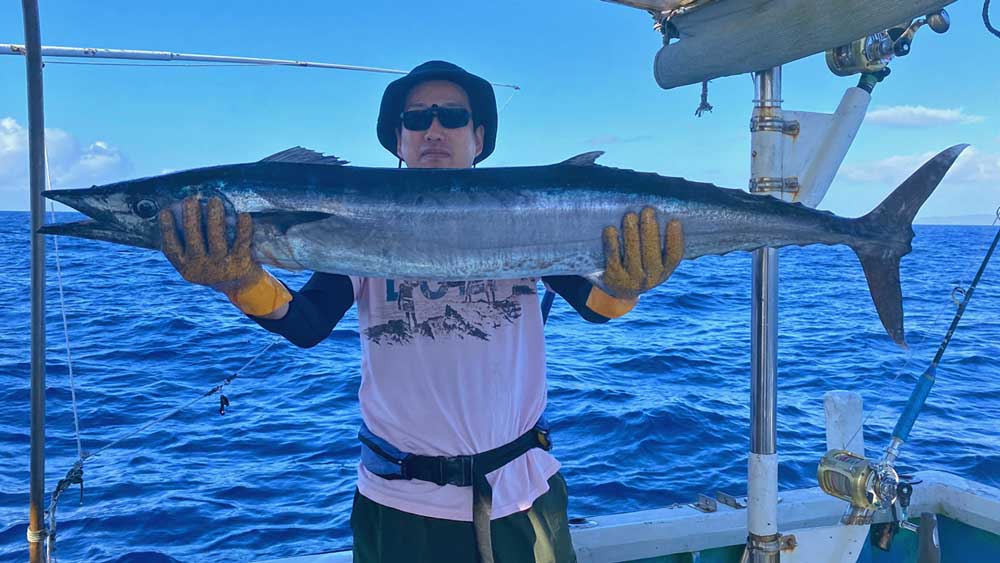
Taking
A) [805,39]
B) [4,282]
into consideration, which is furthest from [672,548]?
[4,282]

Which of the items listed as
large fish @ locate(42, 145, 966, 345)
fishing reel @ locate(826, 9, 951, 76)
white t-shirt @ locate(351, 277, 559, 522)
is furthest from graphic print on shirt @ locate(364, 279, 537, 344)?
fishing reel @ locate(826, 9, 951, 76)

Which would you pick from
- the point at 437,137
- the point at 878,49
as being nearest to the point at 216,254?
the point at 437,137

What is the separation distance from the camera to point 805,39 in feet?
9.12

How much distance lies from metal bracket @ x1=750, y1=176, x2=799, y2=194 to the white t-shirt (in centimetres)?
113

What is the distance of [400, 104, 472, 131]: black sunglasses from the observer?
3.29 metres

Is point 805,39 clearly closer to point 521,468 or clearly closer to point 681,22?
point 681,22

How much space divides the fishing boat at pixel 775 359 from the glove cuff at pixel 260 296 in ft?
3.65

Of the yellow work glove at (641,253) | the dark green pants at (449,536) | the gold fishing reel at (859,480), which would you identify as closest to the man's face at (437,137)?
the yellow work glove at (641,253)

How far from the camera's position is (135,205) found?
9.31 feet

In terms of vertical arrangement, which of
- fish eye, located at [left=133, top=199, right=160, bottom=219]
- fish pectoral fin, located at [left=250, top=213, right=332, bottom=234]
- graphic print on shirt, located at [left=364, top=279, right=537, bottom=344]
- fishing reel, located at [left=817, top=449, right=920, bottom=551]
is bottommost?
fishing reel, located at [left=817, top=449, right=920, bottom=551]

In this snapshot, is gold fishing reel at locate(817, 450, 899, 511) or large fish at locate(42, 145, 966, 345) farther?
gold fishing reel at locate(817, 450, 899, 511)

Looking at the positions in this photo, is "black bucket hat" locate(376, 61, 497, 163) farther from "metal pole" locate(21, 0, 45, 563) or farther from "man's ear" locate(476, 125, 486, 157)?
"metal pole" locate(21, 0, 45, 563)

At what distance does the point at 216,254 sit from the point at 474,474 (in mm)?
1272

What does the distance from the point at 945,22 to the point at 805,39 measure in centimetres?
73
